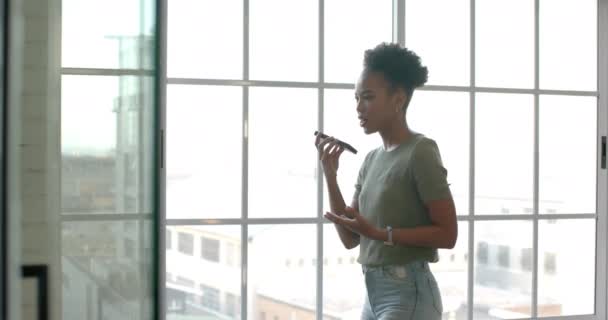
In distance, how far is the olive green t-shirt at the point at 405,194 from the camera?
5.82 feet

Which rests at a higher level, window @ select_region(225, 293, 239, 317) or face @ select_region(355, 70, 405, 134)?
face @ select_region(355, 70, 405, 134)

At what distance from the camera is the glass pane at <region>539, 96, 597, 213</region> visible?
3.16 meters

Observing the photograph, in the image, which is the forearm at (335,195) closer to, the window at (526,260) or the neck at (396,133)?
the neck at (396,133)

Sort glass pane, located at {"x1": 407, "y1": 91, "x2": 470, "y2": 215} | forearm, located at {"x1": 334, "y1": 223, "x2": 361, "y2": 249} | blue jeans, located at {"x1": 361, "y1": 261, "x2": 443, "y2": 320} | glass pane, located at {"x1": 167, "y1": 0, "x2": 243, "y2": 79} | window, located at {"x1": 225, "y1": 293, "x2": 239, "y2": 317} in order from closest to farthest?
1. blue jeans, located at {"x1": 361, "y1": 261, "x2": 443, "y2": 320}
2. forearm, located at {"x1": 334, "y1": 223, "x2": 361, "y2": 249}
3. glass pane, located at {"x1": 167, "y1": 0, "x2": 243, "y2": 79}
4. window, located at {"x1": 225, "y1": 293, "x2": 239, "y2": 317}
5. glass pane, located at {"x1": 407, "y1": 91, "x2": 470, "y2": 215}

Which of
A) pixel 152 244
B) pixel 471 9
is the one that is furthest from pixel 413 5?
pixel 152 244

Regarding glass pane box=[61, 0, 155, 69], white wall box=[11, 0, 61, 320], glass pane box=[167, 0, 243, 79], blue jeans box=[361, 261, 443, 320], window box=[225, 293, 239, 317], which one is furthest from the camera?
window box=[225, 293, 239, 317]

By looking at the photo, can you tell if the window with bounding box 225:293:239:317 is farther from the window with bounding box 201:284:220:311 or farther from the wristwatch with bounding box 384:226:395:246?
the wristwatch with bounding box 384:226:395:246

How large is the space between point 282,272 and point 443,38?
108cm

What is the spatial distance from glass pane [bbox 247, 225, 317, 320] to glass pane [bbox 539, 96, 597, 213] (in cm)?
101

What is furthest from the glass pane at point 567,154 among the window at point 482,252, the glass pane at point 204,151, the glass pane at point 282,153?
the glass pane at point 204,151

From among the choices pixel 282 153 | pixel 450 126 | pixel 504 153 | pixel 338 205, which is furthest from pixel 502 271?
pixel 338 205

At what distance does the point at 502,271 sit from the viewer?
123 inches

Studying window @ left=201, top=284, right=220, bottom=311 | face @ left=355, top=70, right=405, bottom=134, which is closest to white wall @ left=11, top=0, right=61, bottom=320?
face @ left=355, top=70, right=405, bottom=134

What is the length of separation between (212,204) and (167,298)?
0.36 meters
